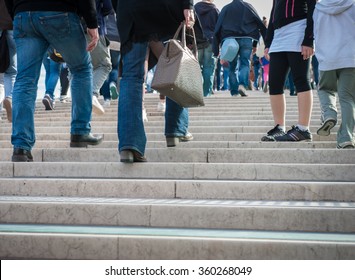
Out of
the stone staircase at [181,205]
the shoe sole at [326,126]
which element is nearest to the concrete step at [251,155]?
the stone staircase at [181,205]

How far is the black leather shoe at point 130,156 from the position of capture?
15.7 ft

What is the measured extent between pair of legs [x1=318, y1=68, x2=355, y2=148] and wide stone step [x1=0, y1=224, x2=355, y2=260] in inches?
82.9

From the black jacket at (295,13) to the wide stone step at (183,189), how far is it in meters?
2.11

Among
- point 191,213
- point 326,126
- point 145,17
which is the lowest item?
point 191,213

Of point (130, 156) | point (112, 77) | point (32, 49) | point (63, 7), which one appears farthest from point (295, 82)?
point (112, 77)

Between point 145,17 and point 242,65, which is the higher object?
point 242,65

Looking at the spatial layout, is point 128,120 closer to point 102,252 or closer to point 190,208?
Result: point 190,208

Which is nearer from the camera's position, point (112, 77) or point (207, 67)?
point (112, 77)

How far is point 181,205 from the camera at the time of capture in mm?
3887

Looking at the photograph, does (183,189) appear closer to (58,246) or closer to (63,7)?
(58,246)

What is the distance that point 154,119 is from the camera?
7.89m

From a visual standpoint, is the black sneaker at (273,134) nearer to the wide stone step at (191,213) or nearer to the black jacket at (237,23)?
the wide stone step at (191,213)

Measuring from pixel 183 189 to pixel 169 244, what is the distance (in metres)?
0.89
